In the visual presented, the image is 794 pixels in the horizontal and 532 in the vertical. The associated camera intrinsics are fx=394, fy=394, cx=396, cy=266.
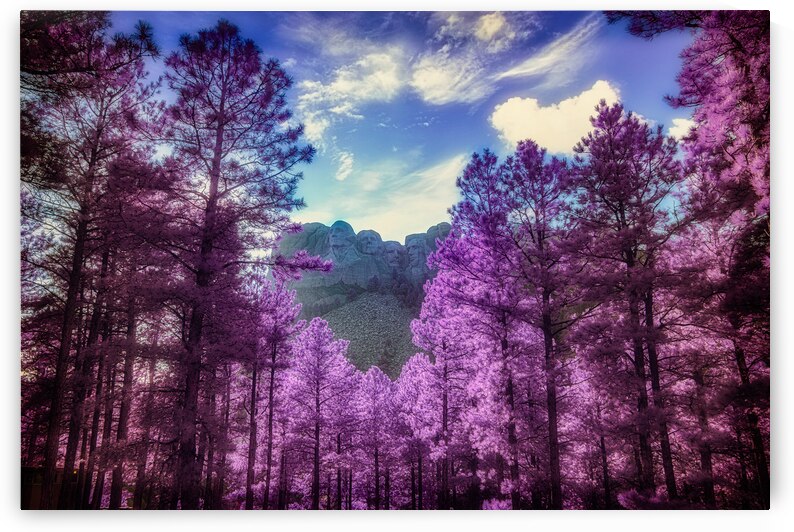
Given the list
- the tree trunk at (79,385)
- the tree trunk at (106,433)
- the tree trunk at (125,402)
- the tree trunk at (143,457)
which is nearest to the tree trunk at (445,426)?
the tree trunk at (143,457)

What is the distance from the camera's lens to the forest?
4863 millimetres

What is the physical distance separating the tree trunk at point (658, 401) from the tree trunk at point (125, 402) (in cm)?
683

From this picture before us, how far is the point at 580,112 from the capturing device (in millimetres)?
5762

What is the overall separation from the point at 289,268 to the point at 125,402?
2.90m

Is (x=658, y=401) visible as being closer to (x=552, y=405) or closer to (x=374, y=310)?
(x=552, y=405)

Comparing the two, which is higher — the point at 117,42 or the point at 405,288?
the point at 405,288

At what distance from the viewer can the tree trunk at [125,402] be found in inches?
206

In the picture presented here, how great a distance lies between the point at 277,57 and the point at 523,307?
5.41 m

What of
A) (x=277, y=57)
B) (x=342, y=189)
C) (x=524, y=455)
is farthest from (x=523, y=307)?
(x=277, y=57)

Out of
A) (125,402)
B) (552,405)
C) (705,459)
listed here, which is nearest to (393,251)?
(552,405)

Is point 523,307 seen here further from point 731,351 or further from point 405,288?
point 405,288

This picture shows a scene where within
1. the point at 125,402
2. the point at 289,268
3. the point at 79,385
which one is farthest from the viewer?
the point at 289,268

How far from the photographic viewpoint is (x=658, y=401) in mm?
5359

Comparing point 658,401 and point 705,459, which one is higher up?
point 658,401
